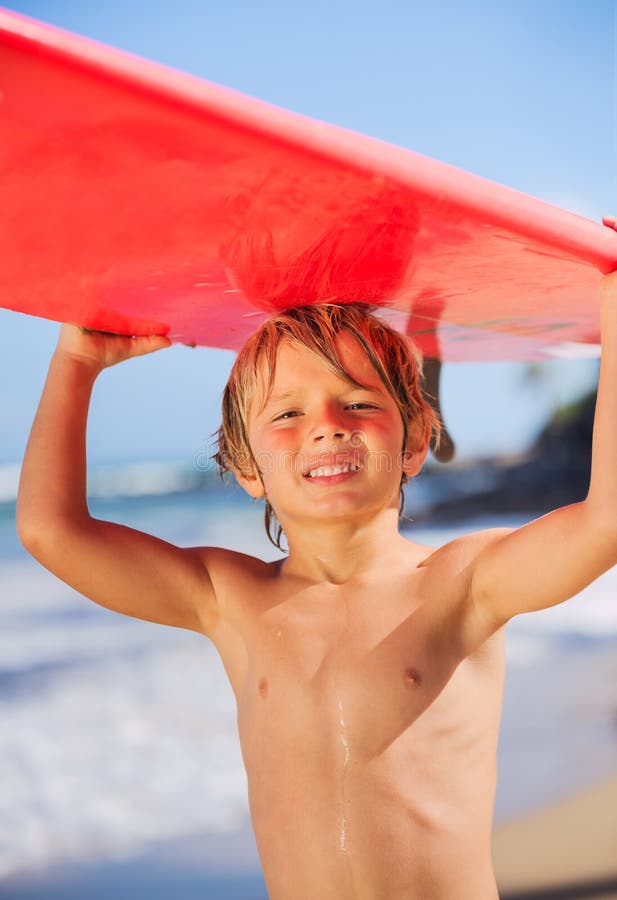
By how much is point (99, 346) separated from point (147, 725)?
96.7 inches

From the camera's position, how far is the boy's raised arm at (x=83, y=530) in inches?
41.8

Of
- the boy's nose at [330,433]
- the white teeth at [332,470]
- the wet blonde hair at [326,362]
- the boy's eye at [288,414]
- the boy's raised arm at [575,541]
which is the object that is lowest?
the boy's raised arm at [575,541]

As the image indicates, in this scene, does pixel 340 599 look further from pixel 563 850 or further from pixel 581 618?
pixel 581 618

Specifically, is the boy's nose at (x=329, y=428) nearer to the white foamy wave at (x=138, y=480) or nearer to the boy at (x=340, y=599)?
the boy at (x=340, y=599)

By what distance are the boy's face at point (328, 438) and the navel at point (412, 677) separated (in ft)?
0.58

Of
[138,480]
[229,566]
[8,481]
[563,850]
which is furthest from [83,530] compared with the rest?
[138,480]

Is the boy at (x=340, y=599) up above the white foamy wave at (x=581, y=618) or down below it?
below

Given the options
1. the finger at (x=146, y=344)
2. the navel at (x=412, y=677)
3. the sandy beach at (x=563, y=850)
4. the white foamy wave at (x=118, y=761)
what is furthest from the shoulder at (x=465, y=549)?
the white foamy wave at (x=118, y=761)

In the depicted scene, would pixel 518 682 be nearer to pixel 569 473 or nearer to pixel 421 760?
pixel 421 760

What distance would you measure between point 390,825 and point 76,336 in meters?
0.64

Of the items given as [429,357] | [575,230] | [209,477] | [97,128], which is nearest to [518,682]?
[429,357]

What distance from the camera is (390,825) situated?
3.22 feet

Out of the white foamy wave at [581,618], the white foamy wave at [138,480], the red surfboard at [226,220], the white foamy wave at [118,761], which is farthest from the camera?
the white foamy wave at [138,480]

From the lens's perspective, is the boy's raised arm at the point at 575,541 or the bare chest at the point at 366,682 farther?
the bare chest at the point at 366,682
